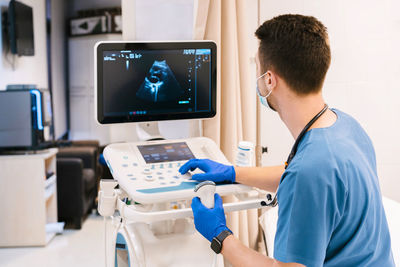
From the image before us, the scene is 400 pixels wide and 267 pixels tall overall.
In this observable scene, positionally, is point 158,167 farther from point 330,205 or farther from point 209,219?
point 330,205

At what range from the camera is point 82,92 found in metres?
6.18

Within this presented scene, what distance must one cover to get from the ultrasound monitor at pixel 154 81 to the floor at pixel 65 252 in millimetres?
1786

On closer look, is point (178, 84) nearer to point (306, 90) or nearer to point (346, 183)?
point (306, 90)

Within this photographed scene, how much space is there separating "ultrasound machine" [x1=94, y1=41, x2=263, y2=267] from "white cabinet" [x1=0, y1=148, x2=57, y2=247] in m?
1.92

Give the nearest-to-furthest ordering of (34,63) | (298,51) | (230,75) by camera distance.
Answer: (298,51), (230,75), (34,63)

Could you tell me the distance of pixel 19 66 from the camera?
443cm

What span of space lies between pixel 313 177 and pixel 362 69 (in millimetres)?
1632

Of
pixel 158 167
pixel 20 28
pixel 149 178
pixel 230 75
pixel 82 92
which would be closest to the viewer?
pixel 149 178

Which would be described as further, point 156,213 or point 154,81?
point 154,81

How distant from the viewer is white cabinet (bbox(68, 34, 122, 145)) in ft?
20.0

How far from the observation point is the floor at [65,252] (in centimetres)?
321

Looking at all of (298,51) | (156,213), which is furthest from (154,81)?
(298,51)

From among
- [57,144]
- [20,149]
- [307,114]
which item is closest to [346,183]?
[307,114]

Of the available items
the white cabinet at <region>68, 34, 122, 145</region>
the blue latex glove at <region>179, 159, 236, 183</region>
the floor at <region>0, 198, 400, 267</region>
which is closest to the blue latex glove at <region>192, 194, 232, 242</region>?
the blue latex glove at <region>179, 159, 236, 183</region>
